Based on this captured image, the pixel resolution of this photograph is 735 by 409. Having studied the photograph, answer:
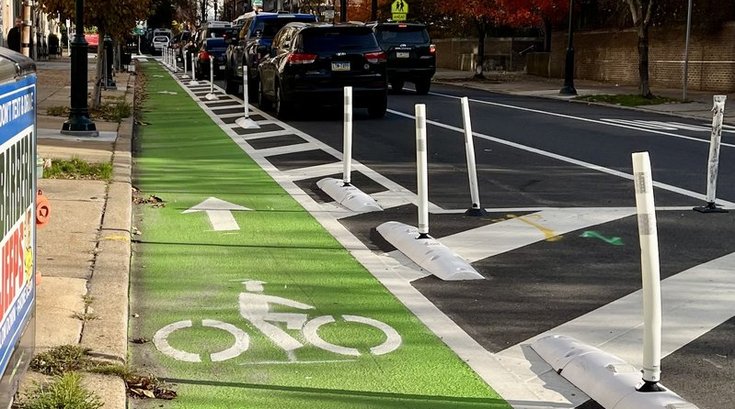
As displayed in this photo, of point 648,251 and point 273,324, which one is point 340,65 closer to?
point 273,324

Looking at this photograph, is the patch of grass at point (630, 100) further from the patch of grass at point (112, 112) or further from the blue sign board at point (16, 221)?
the blue sign board at point (16, 221)

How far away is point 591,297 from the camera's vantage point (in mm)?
7395

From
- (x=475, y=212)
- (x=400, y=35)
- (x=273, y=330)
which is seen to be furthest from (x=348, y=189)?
(x=400, y=35)

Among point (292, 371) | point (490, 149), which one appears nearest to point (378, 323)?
point (292, 371)

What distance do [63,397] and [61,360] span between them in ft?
2.30

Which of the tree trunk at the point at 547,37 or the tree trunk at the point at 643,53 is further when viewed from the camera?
the tree trunk at the point at 547,37

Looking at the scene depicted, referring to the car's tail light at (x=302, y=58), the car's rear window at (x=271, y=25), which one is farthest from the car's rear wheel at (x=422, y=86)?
the car's tail light at (x=302, y=58)

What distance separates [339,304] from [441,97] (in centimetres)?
2295

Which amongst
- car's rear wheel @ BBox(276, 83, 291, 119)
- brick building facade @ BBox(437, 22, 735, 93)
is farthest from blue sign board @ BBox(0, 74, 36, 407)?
brick building facade @ BBox(437, 22, 735, 93)

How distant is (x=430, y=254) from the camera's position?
8352 mm

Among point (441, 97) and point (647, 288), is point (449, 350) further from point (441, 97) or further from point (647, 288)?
point (441, 97)

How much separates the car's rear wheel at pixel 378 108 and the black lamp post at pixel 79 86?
21.5 feet

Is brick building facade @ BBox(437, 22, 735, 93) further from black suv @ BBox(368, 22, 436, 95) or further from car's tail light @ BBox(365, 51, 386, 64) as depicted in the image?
car's tail light @ BBox(365, 51, 386, 64)

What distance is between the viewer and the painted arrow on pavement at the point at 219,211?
9977 millimetres
